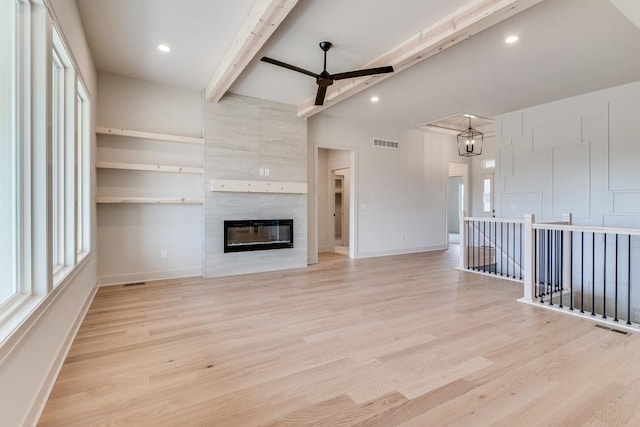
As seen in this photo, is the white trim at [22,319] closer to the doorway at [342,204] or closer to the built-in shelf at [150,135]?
the built-in shelf at [150,135]

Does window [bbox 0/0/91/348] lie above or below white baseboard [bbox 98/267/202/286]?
above

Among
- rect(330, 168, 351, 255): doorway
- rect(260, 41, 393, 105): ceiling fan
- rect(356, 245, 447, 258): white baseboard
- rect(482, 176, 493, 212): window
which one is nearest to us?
rect(260, 41, 393, 105): ceiling fan

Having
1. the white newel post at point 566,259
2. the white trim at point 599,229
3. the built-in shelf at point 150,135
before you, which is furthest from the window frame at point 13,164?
the white newel post at point 566,259

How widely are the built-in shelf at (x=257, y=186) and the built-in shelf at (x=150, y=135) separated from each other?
2.16 ft

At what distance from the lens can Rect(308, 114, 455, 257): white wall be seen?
6641 mm

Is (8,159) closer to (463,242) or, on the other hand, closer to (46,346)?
(46,346)

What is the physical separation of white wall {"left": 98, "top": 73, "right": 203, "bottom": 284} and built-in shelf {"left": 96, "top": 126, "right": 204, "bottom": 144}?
0.18 meters

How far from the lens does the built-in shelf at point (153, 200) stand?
4.14 metres

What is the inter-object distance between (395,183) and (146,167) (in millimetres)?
5037

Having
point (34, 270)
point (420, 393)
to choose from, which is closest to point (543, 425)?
point (420, 393)

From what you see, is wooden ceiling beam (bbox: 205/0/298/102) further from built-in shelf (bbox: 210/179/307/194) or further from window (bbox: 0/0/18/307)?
window (bbox: 0/0/18/307)

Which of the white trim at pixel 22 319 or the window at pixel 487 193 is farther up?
the window at pixel 487 193

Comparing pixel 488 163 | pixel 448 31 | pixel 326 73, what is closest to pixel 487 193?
pixel 488 163

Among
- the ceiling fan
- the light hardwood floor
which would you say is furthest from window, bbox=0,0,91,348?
the ceiling fan
